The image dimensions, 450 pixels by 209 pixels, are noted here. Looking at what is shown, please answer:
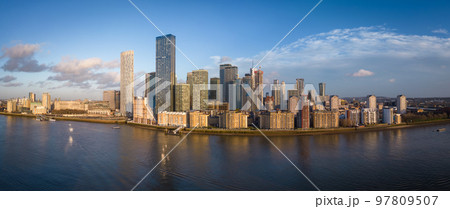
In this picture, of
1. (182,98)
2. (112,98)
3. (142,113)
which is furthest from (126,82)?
(142,113)

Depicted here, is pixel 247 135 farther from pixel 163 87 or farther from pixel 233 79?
pixel 233 79

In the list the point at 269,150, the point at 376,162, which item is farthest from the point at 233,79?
the point at 376,162

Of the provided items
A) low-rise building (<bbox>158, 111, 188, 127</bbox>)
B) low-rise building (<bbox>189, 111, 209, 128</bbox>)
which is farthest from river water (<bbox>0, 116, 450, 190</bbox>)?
low-rise building (<bbox>158, 111, 188, 127</bbox>)

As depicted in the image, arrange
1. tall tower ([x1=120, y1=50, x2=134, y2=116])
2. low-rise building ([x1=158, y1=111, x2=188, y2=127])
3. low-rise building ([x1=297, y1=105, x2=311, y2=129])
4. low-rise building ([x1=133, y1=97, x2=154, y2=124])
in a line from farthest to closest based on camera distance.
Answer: tall tower ([x1=120, y1=50, x2=134, y2=116]) < low-rise building ([x1=133, y1=97, x2=154, y2=124]) < low-rise building ([x1=158, y1=111, x2=188, y2=127]) < low-rise building ([x1=297, y1=105, x2=311, y2=129])

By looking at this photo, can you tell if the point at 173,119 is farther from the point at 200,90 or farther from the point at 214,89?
the point at 214,89

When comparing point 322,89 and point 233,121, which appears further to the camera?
point 322,89

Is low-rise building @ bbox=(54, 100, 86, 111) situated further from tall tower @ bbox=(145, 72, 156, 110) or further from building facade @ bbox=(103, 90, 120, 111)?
tall tower @ bbox=(145, 72, 156, 110)
